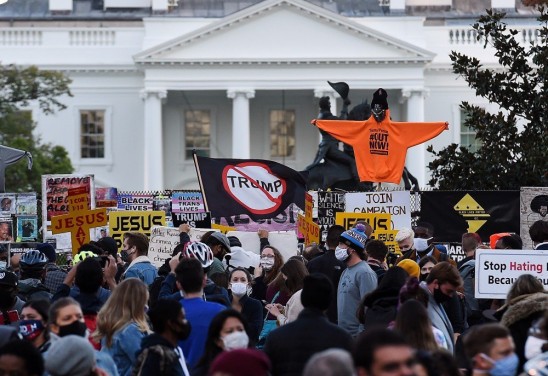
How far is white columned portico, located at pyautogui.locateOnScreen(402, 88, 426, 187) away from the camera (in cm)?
6309

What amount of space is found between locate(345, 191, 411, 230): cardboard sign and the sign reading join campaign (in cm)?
647

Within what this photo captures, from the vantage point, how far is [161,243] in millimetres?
16625

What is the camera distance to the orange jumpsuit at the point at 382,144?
2038 cm

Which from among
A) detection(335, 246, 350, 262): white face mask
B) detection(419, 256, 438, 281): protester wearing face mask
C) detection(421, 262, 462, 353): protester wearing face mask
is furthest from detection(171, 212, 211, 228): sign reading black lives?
detection(421, 262, 462, 353): protester wearing face mask

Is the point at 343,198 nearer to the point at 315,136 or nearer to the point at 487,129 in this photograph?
the point at 487,129

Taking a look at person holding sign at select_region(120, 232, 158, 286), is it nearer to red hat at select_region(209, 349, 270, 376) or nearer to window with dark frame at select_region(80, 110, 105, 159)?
red hat at select_region(209, 349, 270, 376)

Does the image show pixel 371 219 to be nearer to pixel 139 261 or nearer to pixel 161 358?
pixel 139 261

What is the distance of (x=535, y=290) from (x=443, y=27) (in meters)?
57.8

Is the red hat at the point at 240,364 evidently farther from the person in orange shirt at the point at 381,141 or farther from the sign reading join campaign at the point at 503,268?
the person in orange shirt at the point at 381,141

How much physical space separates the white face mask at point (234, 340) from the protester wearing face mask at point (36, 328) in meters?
1.00

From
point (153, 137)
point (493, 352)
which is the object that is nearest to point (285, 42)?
point (153, 137)

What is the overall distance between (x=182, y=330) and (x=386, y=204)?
10142 millimetres

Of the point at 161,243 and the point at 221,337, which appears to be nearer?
the point at 221,337

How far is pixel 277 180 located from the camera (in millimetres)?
19172
